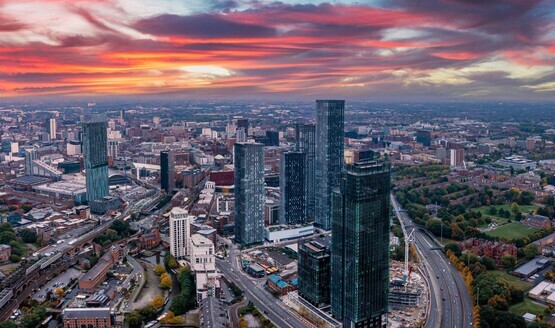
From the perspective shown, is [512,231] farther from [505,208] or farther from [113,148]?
[113,148]

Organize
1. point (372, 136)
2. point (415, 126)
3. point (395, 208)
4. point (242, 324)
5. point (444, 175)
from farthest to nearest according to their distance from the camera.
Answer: point (415, 126)
point (372, 136)
point (444, 175)
point (395, 208)
point (242, 324)

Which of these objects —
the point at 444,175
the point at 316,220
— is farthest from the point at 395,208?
the point at 444,175

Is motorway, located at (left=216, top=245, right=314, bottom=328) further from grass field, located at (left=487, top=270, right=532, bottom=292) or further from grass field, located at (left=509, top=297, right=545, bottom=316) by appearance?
grass field, located at (left=487, top=270, right=532, bottom=292)

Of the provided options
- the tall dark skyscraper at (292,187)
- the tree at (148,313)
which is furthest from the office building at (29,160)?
the tree at (148,313)

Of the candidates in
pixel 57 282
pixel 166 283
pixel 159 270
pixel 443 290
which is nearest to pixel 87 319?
pixel 166 283

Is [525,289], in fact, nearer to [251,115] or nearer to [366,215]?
[366,215]

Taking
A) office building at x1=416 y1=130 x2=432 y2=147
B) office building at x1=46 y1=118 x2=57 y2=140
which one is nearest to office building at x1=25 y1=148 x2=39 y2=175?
office building at x1=46 y1=118 x2=57 y2=140

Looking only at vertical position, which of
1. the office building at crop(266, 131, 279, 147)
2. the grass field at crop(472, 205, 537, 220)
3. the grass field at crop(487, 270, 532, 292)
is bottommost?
the grass field at crop(487, 270, 532, 292)
